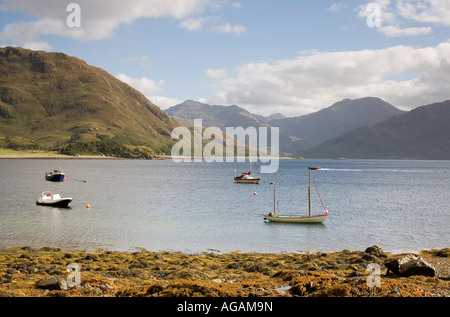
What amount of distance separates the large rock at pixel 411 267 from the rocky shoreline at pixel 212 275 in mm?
74

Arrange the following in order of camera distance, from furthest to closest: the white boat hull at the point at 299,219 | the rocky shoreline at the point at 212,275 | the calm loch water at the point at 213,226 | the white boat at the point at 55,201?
the white boat at the point at 55,201 < the white boat hull at the point at 299,219 < the calm loch water at the point at 213,226 < the rocky shoreline at the point at 212,275

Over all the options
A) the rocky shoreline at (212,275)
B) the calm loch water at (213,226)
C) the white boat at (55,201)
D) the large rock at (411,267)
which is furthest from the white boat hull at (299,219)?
the white boat at (55,201)

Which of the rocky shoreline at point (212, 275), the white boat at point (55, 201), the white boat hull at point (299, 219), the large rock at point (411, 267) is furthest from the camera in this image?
the white boat at point (55, 201)

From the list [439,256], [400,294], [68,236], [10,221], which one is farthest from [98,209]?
[400,294]

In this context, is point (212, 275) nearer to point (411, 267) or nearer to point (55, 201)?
point (411, 267)

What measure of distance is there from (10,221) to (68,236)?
15.6 meters

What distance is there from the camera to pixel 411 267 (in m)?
25.3

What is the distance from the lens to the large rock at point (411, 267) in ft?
82.1

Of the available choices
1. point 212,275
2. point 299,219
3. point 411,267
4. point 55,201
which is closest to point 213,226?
point 299,219

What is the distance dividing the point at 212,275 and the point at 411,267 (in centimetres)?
1453

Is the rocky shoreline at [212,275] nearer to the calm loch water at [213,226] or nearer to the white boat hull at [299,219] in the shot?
the calm loch water at [213,226]
